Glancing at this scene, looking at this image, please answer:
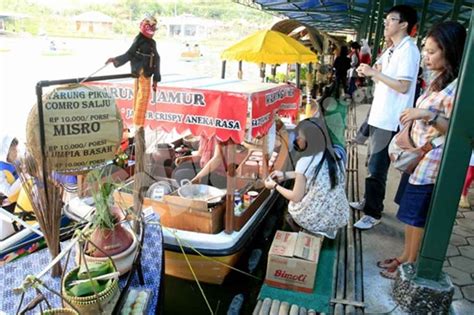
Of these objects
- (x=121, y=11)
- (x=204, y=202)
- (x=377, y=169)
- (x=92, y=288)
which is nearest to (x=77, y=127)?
(x=92, y=288)

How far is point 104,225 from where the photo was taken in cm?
190

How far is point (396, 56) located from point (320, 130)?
814mm

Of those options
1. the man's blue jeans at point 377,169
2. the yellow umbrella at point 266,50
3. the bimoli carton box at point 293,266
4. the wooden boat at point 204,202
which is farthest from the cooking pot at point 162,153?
the yellow umbrella at point 266,50

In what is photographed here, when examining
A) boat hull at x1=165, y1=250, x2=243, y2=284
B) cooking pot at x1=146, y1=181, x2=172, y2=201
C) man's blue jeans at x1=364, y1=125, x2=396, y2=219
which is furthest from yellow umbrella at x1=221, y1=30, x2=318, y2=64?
boat hull at x1=165, y1=250, x2=243, y2=284

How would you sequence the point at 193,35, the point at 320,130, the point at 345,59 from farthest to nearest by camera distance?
the point at 193,35 < the point at 345,59 < the point at 320,130

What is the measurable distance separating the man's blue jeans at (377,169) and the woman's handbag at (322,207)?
1.13 ft

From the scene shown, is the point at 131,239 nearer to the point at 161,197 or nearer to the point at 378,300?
the point at 161,197

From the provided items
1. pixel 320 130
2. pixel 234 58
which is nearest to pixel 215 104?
pixel 320 130

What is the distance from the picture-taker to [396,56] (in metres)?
2.86

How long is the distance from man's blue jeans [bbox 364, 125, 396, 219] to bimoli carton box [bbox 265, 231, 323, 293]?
888 millimetres

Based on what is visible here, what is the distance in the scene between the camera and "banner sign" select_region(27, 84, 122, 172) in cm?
168

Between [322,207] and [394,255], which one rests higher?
[322,207]

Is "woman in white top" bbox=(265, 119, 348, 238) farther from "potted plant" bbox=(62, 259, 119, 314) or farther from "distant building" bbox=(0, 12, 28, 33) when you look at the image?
"distant building" bbox=(0, 12, 28, 33)

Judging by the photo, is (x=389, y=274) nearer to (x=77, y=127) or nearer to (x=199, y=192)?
(x=199, y=192)
